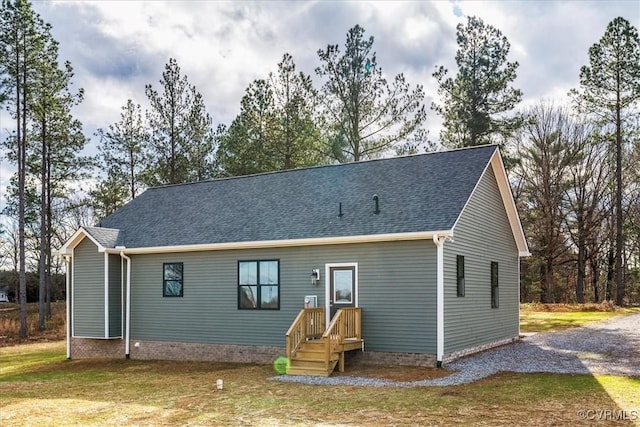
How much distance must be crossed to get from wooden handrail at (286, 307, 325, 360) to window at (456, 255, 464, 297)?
3.36 metres

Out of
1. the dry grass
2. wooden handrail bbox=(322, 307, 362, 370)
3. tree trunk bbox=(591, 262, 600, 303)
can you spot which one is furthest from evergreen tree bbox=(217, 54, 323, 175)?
tree trunk bbox=(591, 262, 600, 303)

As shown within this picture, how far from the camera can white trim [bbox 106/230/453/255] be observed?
Answer: 1358 centimetres

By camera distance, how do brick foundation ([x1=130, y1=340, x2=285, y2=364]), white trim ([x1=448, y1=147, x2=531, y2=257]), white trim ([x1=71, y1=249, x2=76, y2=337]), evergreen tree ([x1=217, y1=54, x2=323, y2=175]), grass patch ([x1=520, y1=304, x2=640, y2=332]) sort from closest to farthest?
1. brick foundation ([x1=130, y1=340, x2=285, y2=364])
2. white trim ([x1=448, y1=147, x2=531, y2=257])
3. white trim ([x1=71, y1=249, x2=76, y2=337])
4. grass patch ([x1=520, y1=304, x2=640, y2=332])
5. evergreen tree ([x1=217, y1=54, x2=323, y2=175])

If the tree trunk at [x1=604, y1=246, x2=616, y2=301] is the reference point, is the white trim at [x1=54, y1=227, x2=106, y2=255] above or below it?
above

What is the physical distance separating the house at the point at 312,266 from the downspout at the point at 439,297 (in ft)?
0.10

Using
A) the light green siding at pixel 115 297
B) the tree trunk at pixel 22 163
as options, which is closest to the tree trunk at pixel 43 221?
the tree trunk at pixel 22 163

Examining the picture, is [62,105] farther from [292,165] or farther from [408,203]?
[408,203]

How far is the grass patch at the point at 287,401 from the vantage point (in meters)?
9.00

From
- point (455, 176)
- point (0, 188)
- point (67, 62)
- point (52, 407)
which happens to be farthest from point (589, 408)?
point (0, 188)

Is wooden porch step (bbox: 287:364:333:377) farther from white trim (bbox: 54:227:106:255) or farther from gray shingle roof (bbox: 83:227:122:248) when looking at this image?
gray shingle roof (bbox: 83:227:122:248)

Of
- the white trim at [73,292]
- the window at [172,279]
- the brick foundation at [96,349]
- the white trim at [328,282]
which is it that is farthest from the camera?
the white trim at [73,292]

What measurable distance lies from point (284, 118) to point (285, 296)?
50.7ft

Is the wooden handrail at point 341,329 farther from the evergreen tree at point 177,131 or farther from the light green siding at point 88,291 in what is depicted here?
the evergreen tree at point 177,131

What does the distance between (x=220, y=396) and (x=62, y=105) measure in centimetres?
2128
